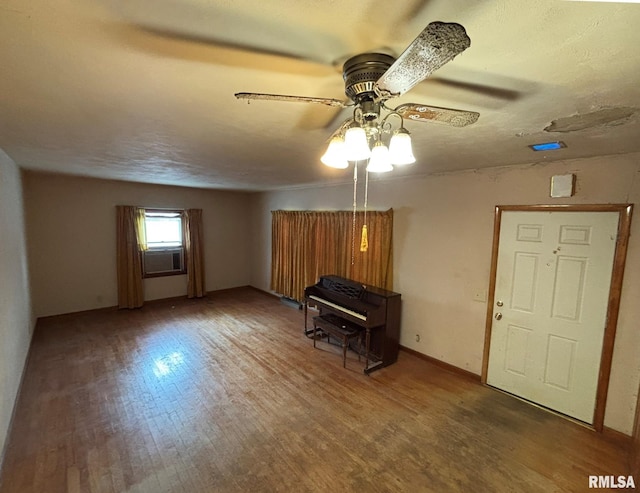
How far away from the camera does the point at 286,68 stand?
45.6 inches

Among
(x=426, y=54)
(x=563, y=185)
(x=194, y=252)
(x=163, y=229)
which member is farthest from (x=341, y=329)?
(x=163, y=229)

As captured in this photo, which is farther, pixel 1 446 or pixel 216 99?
pixel 1 446

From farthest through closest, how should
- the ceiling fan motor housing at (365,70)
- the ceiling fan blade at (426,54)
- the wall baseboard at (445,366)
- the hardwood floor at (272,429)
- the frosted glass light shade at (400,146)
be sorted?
the wall baseboard at (445,366) → the hardwood floor at (272,429) → the frosted glass light shade at (400,146) → the ceiling fan motor housing at (365,70) → the ceiling fan blade at (426,54)

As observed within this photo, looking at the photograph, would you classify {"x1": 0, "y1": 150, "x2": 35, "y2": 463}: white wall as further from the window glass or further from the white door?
the white door

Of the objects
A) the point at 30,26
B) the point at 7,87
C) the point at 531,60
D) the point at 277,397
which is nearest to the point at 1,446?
the point at 277,397

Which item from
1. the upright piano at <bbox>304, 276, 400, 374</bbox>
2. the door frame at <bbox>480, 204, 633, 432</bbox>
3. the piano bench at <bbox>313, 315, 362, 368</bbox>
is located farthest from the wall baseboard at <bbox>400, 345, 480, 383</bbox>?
the door frame at <bbox>480, 204, 633, 432</bbox>

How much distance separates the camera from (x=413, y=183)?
3.80m

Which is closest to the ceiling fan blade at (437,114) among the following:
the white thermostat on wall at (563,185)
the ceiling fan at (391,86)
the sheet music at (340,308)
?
the ceiling fan at (391,86)

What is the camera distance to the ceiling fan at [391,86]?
692mm

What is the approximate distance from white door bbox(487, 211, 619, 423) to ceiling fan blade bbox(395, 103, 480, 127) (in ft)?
7.23

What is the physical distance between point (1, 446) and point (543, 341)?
452 centimetres

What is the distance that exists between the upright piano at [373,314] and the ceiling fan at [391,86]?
255cm

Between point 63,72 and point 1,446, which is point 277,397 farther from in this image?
point 63,72

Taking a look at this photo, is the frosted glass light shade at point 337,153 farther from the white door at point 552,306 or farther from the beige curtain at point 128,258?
the beige curtain at point 128,258
